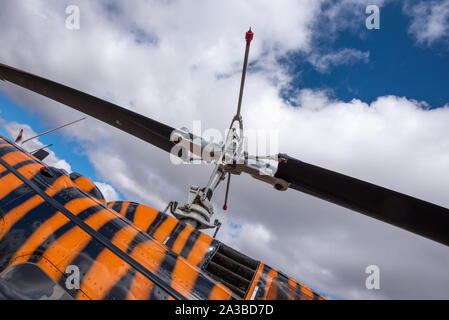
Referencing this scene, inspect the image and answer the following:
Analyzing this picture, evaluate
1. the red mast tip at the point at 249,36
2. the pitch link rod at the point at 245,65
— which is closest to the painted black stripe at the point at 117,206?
the pitch link rod at the point at 245,65

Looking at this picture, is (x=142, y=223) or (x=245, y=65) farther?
(x=142, y=223)

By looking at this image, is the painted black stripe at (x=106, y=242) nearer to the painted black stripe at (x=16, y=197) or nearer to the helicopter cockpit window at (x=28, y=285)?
the painted black stripe at (x=16, y=197)

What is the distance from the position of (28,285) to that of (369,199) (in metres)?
4.24

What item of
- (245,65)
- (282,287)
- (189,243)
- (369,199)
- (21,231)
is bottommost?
(21,231)

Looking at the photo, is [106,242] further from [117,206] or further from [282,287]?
[117,206]

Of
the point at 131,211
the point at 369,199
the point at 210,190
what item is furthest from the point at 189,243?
the point at 369,199

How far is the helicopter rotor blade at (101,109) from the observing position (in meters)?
5.04

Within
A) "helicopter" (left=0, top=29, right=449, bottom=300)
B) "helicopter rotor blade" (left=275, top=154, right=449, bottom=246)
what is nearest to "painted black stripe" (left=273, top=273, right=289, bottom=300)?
"helicopter" (left=0, top=29, right=449, bottom=300)

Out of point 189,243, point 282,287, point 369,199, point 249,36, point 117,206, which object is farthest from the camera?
point 117,206

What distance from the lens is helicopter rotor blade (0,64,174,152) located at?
16.5 ft

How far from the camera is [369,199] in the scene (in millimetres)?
3506

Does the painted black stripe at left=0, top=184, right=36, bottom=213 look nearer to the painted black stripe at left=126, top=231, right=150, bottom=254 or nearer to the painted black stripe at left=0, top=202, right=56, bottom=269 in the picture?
the painted black stripe at left=0, top=202, right=56, bottom=269
